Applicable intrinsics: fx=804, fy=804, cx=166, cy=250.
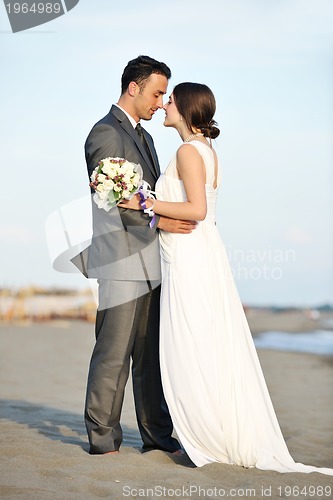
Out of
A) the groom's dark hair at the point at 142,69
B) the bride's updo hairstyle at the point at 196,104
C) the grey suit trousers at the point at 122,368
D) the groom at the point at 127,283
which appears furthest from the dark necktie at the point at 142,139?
the grey suit trousers at the point at 122,368

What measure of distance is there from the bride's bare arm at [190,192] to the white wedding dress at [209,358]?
3.2 inches

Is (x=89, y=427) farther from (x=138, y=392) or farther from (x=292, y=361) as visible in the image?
(x=292, y=361)

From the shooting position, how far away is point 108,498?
403cm

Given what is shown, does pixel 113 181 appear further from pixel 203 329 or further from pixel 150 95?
pixel 203 329

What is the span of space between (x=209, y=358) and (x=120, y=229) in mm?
981

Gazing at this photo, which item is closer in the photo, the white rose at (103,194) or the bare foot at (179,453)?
the white rose at (103,194)

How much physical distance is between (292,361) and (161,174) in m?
9.57

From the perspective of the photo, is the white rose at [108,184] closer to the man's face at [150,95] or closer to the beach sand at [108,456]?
the man's face at [150,95]

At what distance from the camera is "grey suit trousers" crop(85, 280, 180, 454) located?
5062mm

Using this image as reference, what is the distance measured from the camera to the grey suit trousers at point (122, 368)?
5062mm

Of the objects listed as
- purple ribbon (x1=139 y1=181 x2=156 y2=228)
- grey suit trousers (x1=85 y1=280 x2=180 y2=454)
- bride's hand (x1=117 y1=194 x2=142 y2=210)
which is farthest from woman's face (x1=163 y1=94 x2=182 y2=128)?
grey suit trousers (x1=85 y1=280 x2=180 y2=454)

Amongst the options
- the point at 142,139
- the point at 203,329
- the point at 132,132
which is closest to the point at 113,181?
the point at 132,132

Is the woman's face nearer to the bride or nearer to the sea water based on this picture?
the bride

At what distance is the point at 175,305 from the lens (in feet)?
16.2
